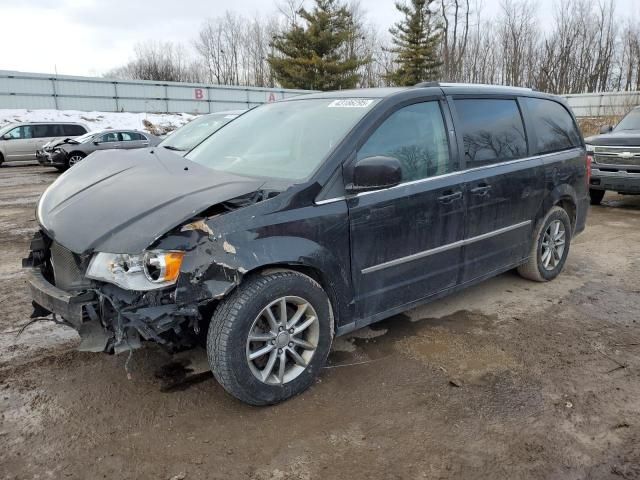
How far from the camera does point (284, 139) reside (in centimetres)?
360

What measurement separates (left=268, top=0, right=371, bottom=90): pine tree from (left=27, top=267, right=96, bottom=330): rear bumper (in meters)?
36.6

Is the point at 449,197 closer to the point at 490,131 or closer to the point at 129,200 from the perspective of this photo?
the point at 490,131

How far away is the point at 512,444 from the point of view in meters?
2.60

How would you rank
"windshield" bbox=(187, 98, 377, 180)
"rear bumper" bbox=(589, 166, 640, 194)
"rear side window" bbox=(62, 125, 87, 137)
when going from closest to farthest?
"windshield" bbox=(187, 98, 377, 180) < "rear bumper" bbox=(589, 166, 640, 194) < "rear side window" bbox=(62, 125, 87, 137)

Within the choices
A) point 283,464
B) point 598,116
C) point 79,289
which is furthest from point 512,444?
point 598,116

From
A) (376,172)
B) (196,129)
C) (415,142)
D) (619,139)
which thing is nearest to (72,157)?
(196,129)

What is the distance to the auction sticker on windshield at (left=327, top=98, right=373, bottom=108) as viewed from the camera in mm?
3445

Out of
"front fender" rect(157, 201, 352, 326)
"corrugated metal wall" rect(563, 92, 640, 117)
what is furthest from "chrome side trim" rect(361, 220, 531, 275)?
"corrugated metal wall" rect(563, 92, 640, 117)

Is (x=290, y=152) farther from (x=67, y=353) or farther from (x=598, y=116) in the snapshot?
(x=598, y=116)

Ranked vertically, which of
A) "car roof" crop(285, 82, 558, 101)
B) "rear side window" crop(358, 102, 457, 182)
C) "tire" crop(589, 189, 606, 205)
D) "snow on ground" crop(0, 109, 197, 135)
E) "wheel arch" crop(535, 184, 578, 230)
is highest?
"snow on ground" crop(0, 109, 197, 135)

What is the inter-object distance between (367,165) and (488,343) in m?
1.76

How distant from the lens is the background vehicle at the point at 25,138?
1912 centimetres

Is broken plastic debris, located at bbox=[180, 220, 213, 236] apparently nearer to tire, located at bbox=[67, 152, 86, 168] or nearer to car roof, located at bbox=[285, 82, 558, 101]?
car roof, located at bbox=[285, 82, 558, 101]

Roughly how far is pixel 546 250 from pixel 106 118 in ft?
91.9
